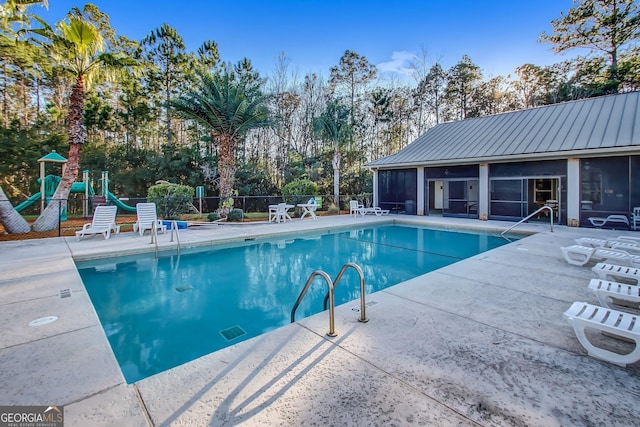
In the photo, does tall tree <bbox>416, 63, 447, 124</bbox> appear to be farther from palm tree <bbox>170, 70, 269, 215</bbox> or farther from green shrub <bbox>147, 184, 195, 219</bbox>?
green shrub <bbox>147, 184, 195, 219</bbox>

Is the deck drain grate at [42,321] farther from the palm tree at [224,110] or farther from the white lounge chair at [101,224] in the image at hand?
the palm tree at [224,110]

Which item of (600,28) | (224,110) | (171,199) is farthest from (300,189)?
(600,28)

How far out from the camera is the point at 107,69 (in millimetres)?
9930

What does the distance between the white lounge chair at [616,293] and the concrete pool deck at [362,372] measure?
1.07ft

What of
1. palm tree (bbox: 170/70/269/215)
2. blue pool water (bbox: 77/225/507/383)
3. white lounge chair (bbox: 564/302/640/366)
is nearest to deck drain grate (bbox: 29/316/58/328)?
blue pool water (bbox: 77/225/507/383)

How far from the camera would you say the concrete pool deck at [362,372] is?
6.05 feet

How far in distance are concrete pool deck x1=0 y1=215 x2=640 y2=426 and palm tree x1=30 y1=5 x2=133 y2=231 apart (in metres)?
7.64

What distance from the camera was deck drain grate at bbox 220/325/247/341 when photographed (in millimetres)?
3660

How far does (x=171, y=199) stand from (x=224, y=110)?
13.9ft

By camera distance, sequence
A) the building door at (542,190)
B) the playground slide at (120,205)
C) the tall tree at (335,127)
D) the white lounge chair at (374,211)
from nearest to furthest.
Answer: the playground slide at (120,205) → the building door at (542,190) → the white lounge chair at (374,211) → the tall tree at (335,127)

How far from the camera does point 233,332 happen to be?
3787mm

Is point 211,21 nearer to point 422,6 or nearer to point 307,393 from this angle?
point 422,6

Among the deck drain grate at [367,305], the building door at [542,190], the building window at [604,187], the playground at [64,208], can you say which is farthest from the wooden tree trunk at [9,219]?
the building door at [542,190]
